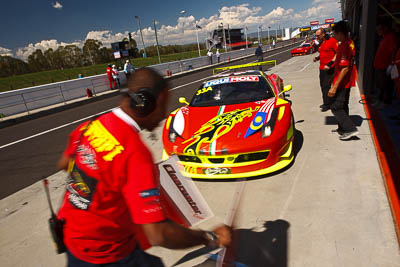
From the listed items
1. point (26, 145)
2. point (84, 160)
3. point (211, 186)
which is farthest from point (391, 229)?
point (26, 145)

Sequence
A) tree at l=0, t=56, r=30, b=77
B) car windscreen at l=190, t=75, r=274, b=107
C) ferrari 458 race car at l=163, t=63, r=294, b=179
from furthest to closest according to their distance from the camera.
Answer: tree at l=0, t=56, r=30, b=77 → car windscreen at l=190, t=75, r=274, b=107 → ferrari 458 race car at l=163, t=63, r=294, b=179

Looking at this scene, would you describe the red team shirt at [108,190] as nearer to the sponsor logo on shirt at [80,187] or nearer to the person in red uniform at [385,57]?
the sponsor logo on shirt at [80,187]

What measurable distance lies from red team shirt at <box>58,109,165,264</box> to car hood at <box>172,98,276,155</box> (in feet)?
6.99

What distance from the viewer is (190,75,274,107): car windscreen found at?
4.54 m

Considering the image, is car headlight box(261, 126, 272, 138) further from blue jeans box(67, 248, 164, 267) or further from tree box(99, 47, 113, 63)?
tree box(99, 47, 113, 63)

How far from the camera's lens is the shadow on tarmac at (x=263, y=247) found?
2.17 meters

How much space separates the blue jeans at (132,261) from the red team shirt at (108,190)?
24 millimetres

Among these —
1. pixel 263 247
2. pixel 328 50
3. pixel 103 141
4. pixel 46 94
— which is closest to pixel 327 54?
pixel 328 50

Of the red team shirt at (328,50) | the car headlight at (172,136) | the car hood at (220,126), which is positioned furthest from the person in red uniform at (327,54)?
the car headlight at (172,136)

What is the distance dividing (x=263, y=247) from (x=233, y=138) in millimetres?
1440

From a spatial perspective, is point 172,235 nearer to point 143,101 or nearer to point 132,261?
point 132,261

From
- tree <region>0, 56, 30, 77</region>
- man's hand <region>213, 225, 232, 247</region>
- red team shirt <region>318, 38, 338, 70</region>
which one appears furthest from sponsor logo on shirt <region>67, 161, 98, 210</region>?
tree <region>0, 56, 30, 77</region>

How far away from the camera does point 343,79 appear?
4.10 m

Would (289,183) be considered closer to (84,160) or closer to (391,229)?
(391,229)
